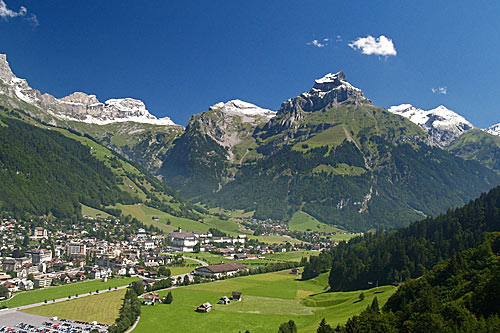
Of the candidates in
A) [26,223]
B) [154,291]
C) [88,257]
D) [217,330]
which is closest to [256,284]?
[154,291]

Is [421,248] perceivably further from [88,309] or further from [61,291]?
[61,291]

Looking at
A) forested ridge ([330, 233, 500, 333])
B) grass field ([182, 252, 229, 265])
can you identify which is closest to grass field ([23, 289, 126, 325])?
forested ridge ([330, 233, 500, 333])

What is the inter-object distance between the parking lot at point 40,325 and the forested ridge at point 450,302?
4097 cm

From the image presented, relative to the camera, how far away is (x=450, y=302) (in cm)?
4959

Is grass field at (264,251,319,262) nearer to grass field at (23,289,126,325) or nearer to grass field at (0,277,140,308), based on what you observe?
grass field at (0,277,140,308)

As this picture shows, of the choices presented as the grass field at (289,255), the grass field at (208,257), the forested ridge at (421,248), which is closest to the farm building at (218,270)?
the grass field at (208,257)

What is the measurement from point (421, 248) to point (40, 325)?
7298 cm

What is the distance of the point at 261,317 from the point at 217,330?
34.7 feet

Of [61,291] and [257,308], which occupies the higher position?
[257,308]

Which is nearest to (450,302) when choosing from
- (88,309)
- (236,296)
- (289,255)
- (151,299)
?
(236,296)

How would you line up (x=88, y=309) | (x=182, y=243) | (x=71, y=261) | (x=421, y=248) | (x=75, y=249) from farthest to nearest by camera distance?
(x=182, y=243)
(x=75, y=249)
(x=71, y=261)
(x=421, y=248)
(x=88, y=309)

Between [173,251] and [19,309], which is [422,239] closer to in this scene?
[19,309]

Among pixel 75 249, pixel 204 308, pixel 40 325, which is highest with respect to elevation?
pixel 75 249

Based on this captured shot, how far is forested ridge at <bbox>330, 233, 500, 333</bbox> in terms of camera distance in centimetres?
4334
